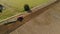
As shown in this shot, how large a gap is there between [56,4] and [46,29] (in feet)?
2.12

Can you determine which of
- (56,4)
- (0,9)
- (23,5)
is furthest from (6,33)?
(56,4)

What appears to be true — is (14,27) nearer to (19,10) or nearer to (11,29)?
(11,29)

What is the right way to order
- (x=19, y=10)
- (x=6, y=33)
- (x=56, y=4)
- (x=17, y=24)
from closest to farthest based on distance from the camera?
(x=6, y=33)
(x=17, y=24)
(x=19, y=10)
(x=56, y=4)

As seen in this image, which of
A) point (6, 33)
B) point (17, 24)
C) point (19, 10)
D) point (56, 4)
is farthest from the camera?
point (56, 4)

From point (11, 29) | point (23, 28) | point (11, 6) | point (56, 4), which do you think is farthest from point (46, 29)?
point (56, 4)

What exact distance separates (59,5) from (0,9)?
917 millimetres

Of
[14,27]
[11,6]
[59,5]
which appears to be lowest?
[59,5]

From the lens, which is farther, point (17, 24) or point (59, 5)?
point (59, 5)

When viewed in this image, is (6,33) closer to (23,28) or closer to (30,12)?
(23,28)

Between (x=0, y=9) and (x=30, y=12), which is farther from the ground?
(x=0, y=9)

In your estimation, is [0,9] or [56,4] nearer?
[0,9]

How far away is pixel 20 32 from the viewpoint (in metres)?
1.22

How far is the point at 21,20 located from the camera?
4.41ft

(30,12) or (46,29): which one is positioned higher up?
(30,12)
